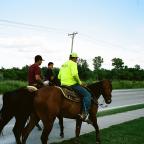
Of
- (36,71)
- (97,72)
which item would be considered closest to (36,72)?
(36,71)

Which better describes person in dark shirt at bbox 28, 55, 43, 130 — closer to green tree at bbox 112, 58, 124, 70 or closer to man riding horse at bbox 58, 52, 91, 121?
man riding horse at bbox 58, 52, 91, 121

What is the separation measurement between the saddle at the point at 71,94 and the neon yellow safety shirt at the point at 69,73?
0.24m

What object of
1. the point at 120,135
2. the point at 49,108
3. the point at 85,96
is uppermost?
the point at 85,96

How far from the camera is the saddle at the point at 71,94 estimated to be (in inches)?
355

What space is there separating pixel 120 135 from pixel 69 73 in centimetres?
281

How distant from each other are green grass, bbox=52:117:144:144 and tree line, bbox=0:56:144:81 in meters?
15.6

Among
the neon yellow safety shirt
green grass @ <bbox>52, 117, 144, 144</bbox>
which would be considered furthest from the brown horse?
green grass @ <bbox>52, 117, 144, 144</bbox>

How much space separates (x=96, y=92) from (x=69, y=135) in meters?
1.59

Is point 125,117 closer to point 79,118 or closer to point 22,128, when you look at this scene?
point 79,118

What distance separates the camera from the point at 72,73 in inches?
373

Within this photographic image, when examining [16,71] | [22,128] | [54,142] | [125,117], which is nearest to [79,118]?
[54,142]

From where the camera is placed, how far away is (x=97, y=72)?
293ft

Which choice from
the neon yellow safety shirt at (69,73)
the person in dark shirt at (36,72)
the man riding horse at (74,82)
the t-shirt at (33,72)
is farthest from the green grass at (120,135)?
the t-shirt at (33,72)

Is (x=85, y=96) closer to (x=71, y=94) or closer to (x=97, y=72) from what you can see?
(x=71, y=94)
